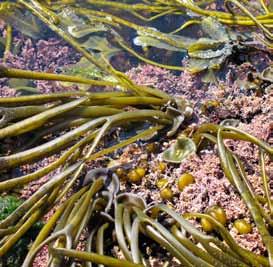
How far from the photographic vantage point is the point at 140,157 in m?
1.61

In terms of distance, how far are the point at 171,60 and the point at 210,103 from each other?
3.28ft

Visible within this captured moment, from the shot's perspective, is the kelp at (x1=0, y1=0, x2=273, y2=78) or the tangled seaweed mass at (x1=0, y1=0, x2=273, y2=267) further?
the kelp at (x1=0, y1=0, x2=273, y2=78)

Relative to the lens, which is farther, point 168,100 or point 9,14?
point 9,14

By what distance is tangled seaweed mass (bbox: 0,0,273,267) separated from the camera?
1184 mm

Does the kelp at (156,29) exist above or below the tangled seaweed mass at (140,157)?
above

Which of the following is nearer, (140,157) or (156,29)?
(140,157)

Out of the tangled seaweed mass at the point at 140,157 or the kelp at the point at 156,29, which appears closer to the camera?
the tangled seaweed mass at the point at 140,157

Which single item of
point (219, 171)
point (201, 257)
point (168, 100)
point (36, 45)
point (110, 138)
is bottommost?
point (201, 257)

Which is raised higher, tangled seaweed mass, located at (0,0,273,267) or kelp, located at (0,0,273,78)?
kelp, located at (0,0,273,78)

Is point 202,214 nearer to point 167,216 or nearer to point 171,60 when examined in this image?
point 167,216

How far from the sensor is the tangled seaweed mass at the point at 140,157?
46.6 inches

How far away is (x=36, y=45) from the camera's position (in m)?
3.18

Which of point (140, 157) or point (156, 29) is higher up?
point (156, 29)

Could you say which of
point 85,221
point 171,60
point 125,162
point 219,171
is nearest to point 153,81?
point 171,60
